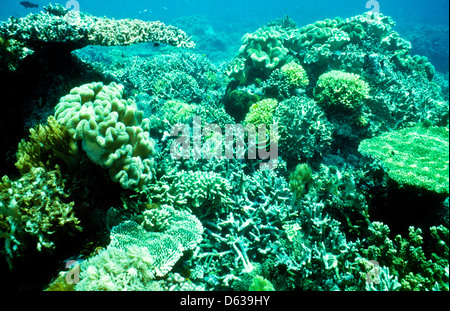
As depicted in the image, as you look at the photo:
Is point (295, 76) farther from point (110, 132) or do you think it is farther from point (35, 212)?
point (35, 212)

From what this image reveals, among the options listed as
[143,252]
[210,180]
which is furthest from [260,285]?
[210,180]

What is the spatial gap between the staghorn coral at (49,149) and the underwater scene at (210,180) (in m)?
0.02

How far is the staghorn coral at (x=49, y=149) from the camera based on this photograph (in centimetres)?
306

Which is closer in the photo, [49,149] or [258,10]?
[49,149]

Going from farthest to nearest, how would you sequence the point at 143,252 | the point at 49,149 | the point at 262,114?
the point at 262,114 < the point at 49,149 < the point at 143,252

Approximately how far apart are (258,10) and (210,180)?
59.4m

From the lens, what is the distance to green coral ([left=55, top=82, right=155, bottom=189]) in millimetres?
2867

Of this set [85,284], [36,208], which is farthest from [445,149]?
[36,208]

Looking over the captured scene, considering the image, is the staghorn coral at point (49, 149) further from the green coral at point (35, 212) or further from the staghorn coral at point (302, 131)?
the staghorn coral at point (302, 131)

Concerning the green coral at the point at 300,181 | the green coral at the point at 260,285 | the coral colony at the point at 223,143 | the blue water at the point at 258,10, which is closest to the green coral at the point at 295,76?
the coral colony at the point at 223,143

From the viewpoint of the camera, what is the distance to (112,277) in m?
2.54

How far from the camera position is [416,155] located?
399 cm
